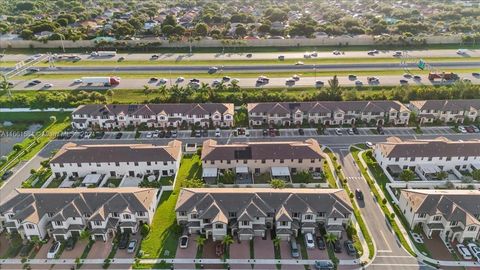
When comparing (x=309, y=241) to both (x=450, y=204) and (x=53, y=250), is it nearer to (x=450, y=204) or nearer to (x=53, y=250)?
(x=450, y=204)

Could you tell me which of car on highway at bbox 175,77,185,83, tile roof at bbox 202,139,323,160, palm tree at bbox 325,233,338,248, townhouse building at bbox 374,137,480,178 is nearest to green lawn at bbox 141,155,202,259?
tile roof at bbox 202,139,323,160

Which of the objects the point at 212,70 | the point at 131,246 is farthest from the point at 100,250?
the point at 212,70

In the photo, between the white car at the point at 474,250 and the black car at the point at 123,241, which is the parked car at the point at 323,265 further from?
the black car at the point at 123,241

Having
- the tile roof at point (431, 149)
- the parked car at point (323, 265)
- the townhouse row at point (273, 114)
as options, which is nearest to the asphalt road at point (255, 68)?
the townhouse row at point (273, 114)

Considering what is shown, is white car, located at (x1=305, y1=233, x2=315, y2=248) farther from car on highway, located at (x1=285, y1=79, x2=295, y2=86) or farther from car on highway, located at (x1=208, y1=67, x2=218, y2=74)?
car on highway, located at (x1=208, y1=67, x2=218, y2=74)

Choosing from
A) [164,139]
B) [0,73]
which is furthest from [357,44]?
[0,73]
